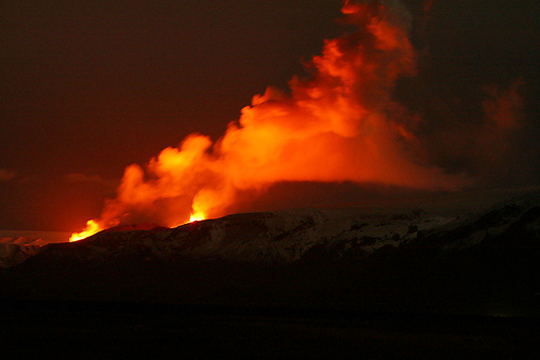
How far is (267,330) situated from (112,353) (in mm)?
48600

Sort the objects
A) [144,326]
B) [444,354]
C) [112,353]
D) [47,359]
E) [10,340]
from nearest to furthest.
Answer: [47,359]
[112,353]
[444,354]
[10,340]
[144,326]

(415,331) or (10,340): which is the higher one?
(10,340)

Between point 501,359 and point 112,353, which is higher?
point 112,353

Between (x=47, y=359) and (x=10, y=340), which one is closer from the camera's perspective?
(x=47, y=359)

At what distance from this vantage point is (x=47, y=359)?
244 feet

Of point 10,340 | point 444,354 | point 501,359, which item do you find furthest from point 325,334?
point 10,340

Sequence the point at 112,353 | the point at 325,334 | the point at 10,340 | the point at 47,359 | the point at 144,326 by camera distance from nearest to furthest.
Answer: the point at 47,359 < the point at 112,353 < the point at 10,340 < the point at 325,334 < the point at 144,326

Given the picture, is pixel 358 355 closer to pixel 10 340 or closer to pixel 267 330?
pixel 267 330

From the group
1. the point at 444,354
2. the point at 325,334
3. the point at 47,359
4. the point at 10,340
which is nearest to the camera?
the point at 47,359

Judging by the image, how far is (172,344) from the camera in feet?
302

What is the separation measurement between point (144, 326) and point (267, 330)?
82.2 feet

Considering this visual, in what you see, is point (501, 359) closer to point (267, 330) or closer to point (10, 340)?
point (267, 330)

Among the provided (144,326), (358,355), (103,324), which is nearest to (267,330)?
(144,326)

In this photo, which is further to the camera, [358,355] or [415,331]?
[415,331]
